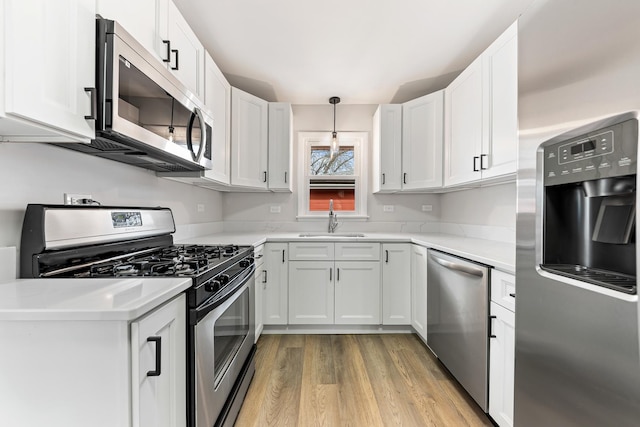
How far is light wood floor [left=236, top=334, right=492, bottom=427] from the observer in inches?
63.8

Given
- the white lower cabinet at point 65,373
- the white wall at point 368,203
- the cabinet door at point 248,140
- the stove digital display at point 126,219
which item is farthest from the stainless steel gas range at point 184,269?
the white wall at point 368,203

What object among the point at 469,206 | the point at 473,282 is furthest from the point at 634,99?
the point at 469,206

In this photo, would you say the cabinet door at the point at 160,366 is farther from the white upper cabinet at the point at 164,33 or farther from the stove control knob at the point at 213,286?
the white upper cabinet at the point at 164,33

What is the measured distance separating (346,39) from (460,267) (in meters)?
1.78

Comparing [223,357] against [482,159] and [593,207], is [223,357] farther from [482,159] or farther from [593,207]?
[482,159]

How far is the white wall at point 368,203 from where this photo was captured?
3.36m

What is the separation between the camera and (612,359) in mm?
701

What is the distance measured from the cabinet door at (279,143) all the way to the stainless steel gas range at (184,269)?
1.32 m

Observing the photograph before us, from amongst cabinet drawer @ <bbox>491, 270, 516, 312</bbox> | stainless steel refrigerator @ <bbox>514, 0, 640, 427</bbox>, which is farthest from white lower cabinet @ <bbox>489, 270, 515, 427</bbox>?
stainless steel refrigerator @ <bbox>514, 0, 640, 427</bbox>

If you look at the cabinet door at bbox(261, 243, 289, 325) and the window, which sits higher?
the window

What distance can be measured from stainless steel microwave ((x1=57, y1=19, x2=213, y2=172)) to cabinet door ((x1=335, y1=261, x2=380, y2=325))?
159cm

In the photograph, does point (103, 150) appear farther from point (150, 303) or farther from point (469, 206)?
point (469, 206)

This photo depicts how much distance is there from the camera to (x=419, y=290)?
8.23 ft

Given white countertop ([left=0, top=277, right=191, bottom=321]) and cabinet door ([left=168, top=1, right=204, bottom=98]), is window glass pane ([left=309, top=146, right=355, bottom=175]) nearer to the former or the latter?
cabinet door ([left=168, top=1, right=204, bottom=98])
